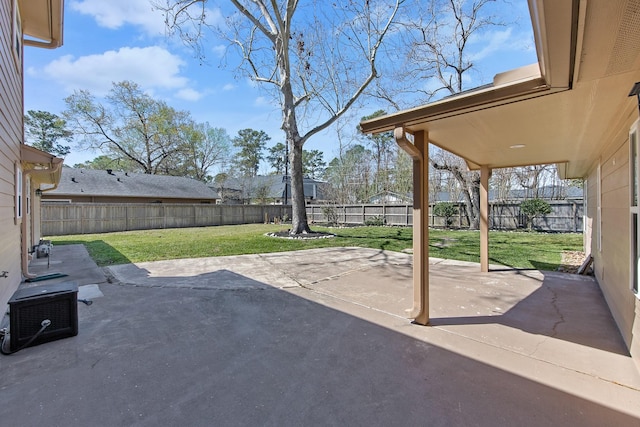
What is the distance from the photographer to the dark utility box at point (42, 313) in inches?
105

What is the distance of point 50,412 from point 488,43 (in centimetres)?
1603

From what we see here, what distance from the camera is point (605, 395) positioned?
2012mm

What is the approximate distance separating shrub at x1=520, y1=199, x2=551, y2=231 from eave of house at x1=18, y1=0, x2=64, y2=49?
1588 cm

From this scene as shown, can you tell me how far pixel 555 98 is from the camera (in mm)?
2277

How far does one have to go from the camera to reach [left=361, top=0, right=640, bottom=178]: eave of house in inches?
52.9

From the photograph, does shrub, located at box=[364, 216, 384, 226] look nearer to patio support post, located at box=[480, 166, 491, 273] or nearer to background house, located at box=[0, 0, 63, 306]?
patio support post, located at box=[480, 166, 491, 273]

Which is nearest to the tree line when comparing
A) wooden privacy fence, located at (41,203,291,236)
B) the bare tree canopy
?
wooden privacy fence, located at (41,203,291,236)

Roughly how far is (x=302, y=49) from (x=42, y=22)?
319 inches

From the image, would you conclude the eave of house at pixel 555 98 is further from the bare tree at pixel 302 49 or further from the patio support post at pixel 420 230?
the bare tree at pixel 302 49

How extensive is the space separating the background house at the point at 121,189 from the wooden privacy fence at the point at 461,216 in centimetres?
932

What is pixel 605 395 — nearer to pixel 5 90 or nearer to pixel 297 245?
pixel 5 90

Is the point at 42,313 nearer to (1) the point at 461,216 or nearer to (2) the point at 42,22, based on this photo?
(2) the point at 42,22

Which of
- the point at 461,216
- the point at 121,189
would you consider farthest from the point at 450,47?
the point at 121,189

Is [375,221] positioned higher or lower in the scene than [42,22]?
lower
